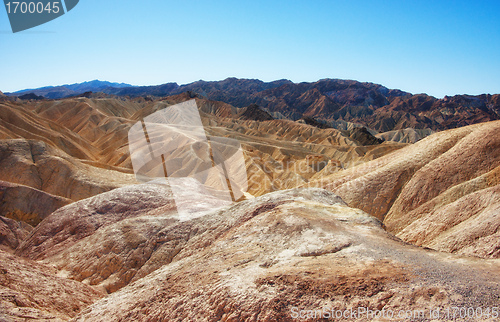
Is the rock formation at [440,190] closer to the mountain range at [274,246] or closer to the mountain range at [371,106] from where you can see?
the mountain range at [274,246]

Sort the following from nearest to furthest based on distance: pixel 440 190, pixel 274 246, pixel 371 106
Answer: pixel 274 246, pixel 440 190, pixel 371 106

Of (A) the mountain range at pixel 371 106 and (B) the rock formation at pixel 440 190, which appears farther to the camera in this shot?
(A) the mountain range at pixel 371 106

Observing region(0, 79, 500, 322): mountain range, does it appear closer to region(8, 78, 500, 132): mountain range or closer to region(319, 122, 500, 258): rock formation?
region(319, 122, 500, 258): rock formation

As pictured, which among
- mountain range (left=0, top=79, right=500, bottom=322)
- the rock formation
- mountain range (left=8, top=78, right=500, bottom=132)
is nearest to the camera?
mountain range (left=0, top=79, right=500, bottom=322)

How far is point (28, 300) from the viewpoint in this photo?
714 cm

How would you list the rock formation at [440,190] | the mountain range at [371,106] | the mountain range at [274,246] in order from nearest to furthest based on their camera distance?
the mountain range at [274,246]
the rock formation at [440,190]
the mountain range at [371,106]

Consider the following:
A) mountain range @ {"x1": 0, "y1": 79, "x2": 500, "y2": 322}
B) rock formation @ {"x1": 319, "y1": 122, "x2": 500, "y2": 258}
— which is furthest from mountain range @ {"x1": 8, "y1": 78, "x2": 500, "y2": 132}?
mountain range @ {"x1": 0, "y1": 79, "x2": 500, "y2": 322}

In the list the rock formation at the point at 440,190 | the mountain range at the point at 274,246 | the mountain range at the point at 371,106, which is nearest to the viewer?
the mountain range at the point at 274,246

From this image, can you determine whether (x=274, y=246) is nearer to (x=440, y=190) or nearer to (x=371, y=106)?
(x=440, y=190)

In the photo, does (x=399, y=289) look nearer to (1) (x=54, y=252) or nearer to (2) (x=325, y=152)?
(1) (x=54, y=252)

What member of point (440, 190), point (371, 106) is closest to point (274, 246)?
point (440, 190)

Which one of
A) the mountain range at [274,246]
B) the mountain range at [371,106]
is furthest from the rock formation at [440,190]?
the mountain range at [371,106]

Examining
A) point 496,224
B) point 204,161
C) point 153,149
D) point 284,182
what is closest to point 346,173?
point 496,224

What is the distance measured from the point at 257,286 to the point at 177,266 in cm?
350
